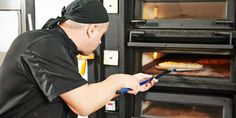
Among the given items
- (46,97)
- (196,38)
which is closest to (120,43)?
(196,38)

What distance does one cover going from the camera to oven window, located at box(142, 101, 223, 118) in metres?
1.83

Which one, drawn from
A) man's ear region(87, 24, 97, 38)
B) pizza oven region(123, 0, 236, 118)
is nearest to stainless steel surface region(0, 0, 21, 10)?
pizza oven region(123, 0, 236, 118)

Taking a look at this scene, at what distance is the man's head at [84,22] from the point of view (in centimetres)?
124

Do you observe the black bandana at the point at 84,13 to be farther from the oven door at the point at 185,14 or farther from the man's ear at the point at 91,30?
the oven door at the point at 185,14

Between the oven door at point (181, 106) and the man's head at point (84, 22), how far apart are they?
27.4 inches

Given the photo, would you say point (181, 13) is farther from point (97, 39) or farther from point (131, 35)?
point (97, 39)

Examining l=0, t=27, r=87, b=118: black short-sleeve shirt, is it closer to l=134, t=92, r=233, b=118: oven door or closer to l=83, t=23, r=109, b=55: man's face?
l=83, t=23, r=109, b=55: man's face

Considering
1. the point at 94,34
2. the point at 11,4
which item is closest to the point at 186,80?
the point at 94,34

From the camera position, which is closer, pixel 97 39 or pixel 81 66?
pixel 97 39

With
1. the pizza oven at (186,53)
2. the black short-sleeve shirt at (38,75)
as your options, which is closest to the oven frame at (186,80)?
the pizza oven at (186,53)

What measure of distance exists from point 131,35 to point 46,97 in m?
0.77

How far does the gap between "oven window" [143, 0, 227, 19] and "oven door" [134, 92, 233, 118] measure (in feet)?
1.49

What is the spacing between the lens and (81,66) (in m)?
1.93

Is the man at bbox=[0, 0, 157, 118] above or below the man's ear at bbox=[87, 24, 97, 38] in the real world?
below
